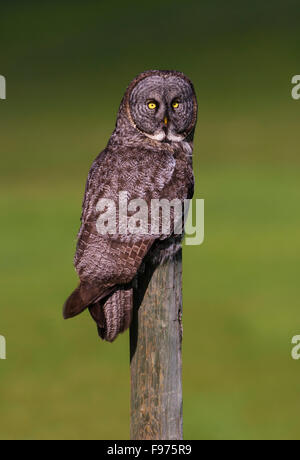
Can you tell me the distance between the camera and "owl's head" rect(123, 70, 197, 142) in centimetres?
286

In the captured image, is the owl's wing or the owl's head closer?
the owl's wing

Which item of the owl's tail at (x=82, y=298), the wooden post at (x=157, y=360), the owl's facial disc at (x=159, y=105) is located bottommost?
the wooden post at (x=157, y=360)

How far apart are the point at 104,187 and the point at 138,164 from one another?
0.63ft

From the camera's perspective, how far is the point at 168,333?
8.08 ft

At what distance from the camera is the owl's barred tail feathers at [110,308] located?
246 cm

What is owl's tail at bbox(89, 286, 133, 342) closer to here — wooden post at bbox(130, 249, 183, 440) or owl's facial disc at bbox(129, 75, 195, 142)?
wooden post at bbox(130, 249, 183, 440)

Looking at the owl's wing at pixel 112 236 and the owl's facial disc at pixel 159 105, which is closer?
the owl's wing at pixel 112 236

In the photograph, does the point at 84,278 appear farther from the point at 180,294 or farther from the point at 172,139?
the point at 172,139

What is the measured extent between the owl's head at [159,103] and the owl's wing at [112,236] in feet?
0.51

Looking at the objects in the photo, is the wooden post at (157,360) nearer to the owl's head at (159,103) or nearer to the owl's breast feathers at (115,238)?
the owl's breast feathers at (115,238)

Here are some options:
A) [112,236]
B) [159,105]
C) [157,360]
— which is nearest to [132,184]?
[112,236]

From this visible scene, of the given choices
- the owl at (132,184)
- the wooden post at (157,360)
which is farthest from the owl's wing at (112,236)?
the wooden post at (157,360)

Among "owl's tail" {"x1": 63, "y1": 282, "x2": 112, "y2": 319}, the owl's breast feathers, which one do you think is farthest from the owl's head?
"owl's tail" {"x1": 63, "y1": 282, "x2": 112, "y2": 319}
